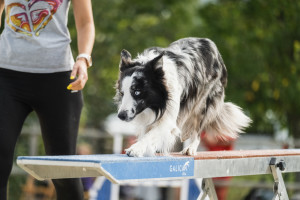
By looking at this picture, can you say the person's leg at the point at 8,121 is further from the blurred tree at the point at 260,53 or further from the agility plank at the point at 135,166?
the blurred tree at the point at 260,53

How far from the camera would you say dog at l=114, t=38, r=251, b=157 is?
3820 mm

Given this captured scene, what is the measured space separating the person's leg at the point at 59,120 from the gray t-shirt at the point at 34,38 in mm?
104

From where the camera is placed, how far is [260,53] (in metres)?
9.55

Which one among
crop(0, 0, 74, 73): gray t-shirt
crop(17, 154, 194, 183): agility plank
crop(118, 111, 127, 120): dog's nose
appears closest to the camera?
crop(17, 154, 194, 183): agility plank

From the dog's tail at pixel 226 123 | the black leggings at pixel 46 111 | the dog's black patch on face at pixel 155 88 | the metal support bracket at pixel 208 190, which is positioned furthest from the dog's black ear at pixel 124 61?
the dog's tail at pixel 226 123

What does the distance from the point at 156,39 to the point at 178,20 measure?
1.10 m

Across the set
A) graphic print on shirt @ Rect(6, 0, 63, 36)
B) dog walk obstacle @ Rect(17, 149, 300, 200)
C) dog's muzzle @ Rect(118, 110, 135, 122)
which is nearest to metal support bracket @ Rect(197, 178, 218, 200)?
dog walk obstacle @ Rect(17, 149, 300, 200)

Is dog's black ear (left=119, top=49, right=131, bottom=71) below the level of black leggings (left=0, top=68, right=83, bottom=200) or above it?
above

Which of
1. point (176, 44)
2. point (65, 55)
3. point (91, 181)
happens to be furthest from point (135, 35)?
point (65, 55)

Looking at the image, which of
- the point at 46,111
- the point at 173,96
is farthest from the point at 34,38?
the point at 173,96

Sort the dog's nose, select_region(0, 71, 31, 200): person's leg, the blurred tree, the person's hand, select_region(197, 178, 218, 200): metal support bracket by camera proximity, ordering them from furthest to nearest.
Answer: the blurred tree → select_region(197, 178, 218, 200): metal support bracket → the dog's nose → select_region(0, 71, 31, 200): person's leg → the person's hand

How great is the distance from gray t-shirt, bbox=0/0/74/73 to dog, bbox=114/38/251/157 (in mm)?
550

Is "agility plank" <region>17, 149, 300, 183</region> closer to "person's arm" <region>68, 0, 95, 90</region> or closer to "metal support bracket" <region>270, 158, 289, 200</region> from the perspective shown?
"metal support bracket" <region>270, 158, 289, 200</region>

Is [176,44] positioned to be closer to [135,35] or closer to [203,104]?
[203,104]
